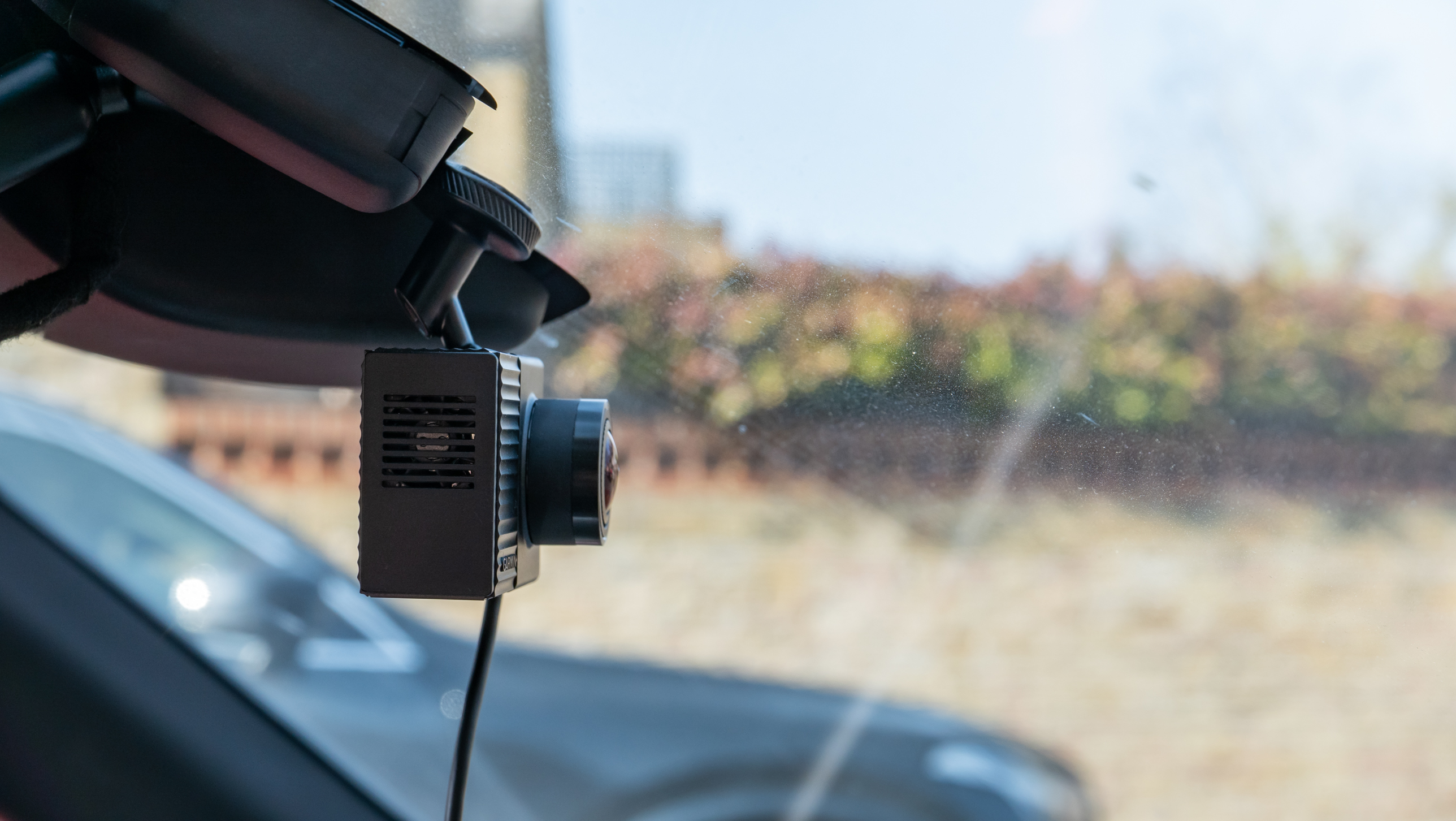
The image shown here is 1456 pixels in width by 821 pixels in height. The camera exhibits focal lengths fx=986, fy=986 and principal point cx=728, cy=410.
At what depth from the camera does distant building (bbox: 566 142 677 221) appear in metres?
0.68

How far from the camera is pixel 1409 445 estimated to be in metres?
0.88

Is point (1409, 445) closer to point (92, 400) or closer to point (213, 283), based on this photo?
point (213, 283)

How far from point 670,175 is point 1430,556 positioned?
0.83 meters

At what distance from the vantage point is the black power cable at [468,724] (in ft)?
2.20

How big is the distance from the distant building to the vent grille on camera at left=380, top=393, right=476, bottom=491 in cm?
23

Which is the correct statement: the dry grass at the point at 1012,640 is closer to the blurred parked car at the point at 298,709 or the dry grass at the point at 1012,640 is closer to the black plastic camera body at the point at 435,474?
the blurred parked car at the point at 298,709

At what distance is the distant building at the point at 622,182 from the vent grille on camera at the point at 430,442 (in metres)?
0.23

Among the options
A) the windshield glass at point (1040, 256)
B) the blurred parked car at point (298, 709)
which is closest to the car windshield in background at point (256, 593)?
the blurred parked car at point (298, 709)

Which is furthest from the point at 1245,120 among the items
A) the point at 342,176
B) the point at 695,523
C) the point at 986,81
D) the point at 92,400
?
the point at 92,400

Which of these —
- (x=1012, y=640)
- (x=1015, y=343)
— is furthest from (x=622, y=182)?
(x=1012, y=640)

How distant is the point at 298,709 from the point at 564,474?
136 centimetres

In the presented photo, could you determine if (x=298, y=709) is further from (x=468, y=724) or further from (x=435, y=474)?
(x=435, y=474)

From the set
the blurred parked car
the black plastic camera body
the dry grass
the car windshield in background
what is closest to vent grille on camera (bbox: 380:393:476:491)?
the black plastic camera body

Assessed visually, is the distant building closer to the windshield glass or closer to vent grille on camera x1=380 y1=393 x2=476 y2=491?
the windshield glass
